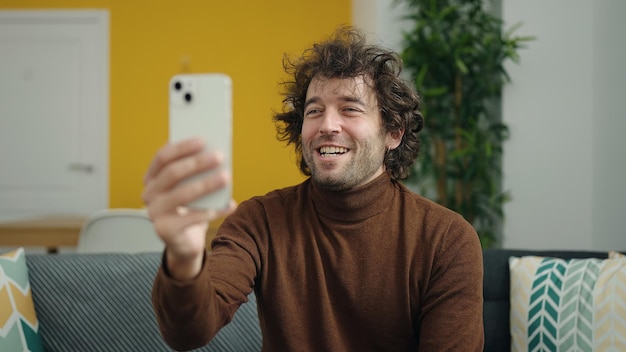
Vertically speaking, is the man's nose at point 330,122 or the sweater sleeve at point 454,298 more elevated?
the man's nose at point 330,122

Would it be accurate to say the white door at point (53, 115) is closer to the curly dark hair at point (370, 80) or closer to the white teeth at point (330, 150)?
the curly dark hair at point (370, 80)

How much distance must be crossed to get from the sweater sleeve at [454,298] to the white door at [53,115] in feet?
12.1

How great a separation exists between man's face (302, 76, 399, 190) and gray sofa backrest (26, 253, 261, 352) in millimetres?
540

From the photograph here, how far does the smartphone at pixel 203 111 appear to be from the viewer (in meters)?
0.68

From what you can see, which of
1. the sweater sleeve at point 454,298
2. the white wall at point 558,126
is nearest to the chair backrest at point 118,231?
the sweater sleeve at point 454,298

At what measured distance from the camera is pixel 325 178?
124 centimetres

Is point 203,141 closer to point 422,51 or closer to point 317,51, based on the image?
point 317,51

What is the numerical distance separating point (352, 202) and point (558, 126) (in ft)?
6.84

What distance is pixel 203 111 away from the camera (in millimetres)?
700

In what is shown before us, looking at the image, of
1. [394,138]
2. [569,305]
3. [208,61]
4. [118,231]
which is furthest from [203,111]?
[208,61]

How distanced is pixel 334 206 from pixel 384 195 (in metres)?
0.12

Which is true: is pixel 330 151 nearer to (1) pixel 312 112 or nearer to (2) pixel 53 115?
(1) pixel 312 112

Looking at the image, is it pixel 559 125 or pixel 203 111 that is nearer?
pixel 203 111

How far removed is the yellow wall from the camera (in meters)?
4.44
